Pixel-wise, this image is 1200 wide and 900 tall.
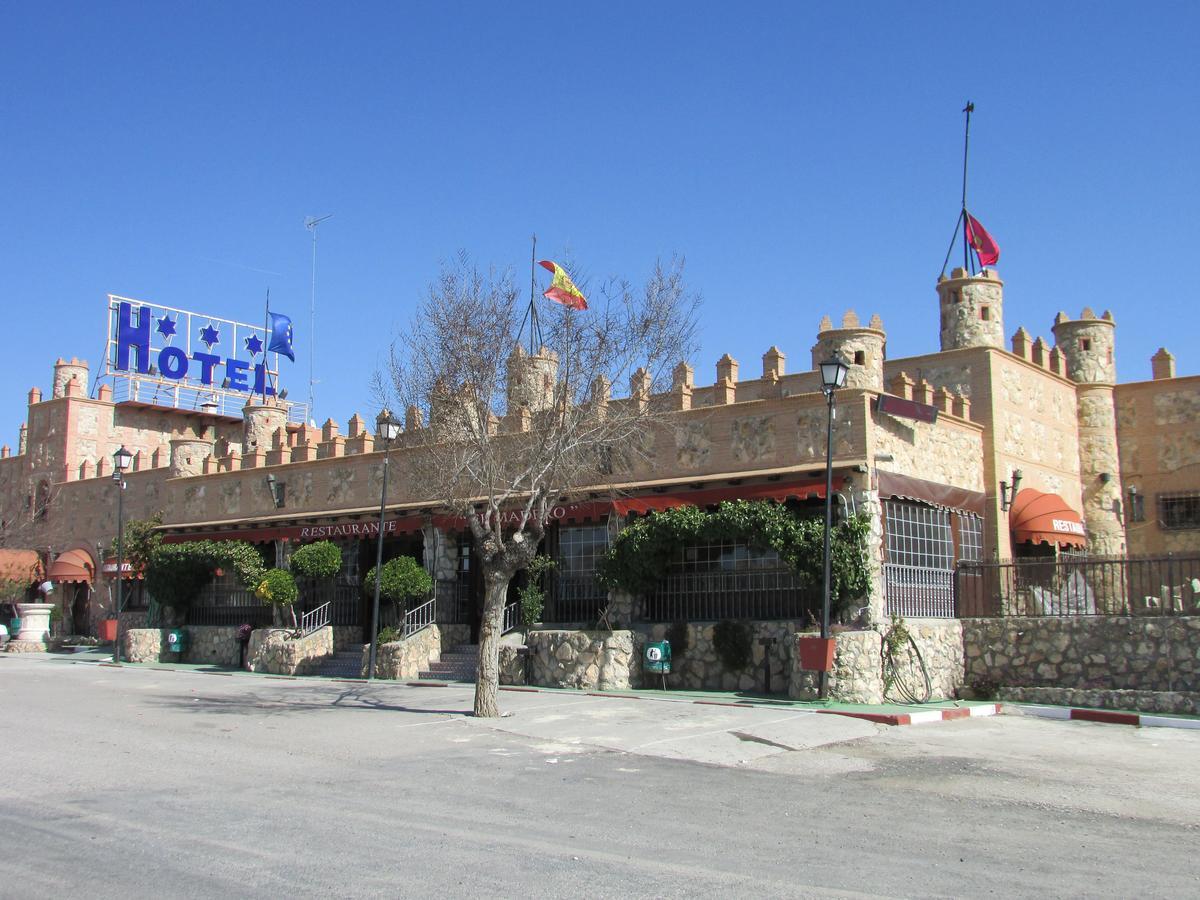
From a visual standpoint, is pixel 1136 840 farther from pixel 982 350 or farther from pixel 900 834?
pixel 982 350

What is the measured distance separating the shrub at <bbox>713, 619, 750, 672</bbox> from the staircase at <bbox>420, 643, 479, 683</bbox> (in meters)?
4.96

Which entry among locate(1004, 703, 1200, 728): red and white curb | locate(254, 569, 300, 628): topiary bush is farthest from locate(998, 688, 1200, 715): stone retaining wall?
locate(254, 569, 300, 628): topiary bush

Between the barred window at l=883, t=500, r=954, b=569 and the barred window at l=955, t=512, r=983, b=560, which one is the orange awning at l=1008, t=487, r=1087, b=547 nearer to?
the barred window at l=955, t=512, r=983, b=560

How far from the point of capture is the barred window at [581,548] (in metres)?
22.3

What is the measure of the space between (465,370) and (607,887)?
36.0ft

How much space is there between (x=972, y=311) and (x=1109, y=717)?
9279mm

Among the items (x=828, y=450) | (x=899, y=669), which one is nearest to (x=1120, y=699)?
(x=899, y=669)

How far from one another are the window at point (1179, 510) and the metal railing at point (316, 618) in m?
19.1

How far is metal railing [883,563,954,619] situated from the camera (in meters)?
18.9

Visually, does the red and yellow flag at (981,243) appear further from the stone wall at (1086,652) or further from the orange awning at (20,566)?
the orange awning at (20,566)

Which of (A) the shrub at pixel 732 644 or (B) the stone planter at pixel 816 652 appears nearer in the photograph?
(B) the stone planter at pixel 816 652

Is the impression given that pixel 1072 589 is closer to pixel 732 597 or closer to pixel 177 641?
pixel 732 597

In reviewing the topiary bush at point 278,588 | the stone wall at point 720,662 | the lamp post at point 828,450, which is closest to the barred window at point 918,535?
the stone wall at point 720,662

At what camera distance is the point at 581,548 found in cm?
2256
